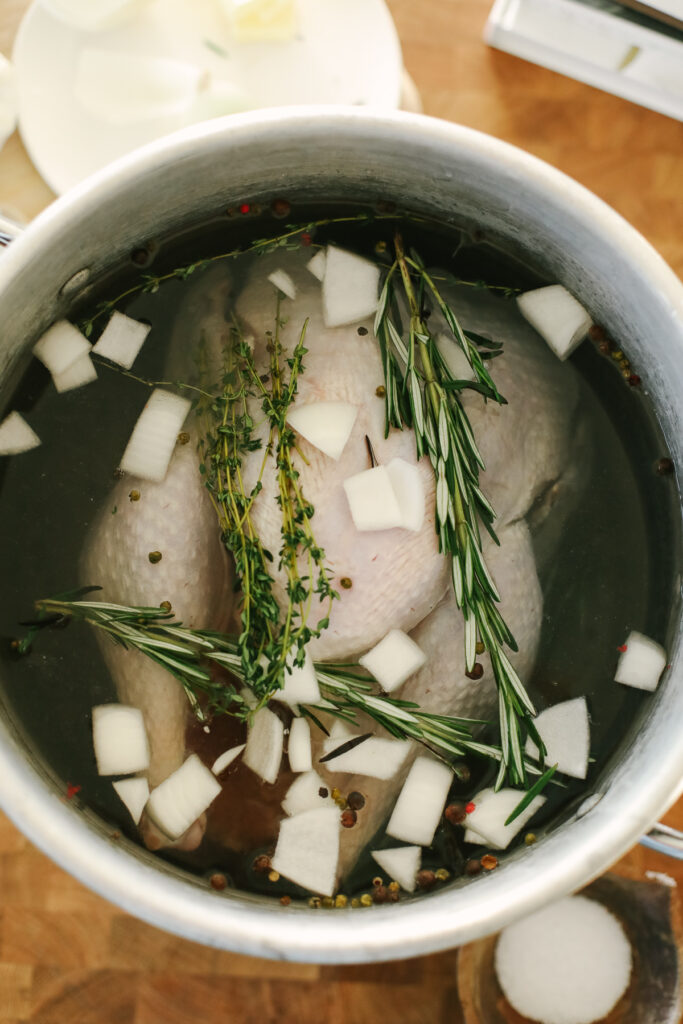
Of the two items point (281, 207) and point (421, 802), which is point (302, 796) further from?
point (281, 207)

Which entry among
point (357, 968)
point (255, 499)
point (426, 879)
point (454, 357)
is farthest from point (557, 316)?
point (357, 968)

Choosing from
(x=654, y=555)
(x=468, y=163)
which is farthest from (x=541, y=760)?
(x=468, y=163)

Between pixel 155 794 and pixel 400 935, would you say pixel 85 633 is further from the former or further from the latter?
pixel 400 935

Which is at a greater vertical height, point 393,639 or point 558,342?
point 558,342

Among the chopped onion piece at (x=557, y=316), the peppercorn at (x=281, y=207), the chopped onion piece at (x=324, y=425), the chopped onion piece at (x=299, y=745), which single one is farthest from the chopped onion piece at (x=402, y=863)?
the peppercorn at (x=281, y=207)

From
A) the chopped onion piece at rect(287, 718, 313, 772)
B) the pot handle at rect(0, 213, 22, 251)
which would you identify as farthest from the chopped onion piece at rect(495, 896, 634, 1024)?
the pot handle at rect(0, 213, 22, 251)

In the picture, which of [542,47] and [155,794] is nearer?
[155,794]

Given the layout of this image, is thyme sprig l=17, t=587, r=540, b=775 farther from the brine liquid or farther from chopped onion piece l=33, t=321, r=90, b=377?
chopped onion piece l=33, t=321, r=90, b=377

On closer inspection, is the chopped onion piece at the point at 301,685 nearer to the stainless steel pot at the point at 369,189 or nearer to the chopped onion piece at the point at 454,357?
the stainless steel pot at the point at 369,189
